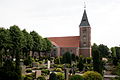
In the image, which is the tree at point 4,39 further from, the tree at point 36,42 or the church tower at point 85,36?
the church tower at point 85,36

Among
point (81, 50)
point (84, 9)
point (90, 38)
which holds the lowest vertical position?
point (81, 50)

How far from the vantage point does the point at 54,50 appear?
70562mm

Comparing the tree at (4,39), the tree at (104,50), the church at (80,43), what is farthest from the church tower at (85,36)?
the tree at (4,39)

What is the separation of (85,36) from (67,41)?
8.55 m

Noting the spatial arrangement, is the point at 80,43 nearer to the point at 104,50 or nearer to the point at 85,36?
the point at 85,36

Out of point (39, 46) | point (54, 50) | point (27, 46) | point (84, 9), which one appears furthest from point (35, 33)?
point (84, 9)

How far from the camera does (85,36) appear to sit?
216 feet

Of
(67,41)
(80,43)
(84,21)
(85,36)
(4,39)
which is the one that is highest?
(84,21)

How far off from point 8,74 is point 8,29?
91.3ft

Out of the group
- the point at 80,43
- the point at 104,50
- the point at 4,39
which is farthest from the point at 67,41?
the point at 4,39

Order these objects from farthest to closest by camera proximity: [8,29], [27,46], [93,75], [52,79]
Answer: [27,46]
[8,29]
[93,75]
[52,79]

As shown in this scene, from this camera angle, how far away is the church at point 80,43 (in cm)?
6519

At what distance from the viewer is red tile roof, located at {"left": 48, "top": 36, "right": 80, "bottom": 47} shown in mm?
68300

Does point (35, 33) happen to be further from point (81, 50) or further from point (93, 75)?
point (93, 75)
